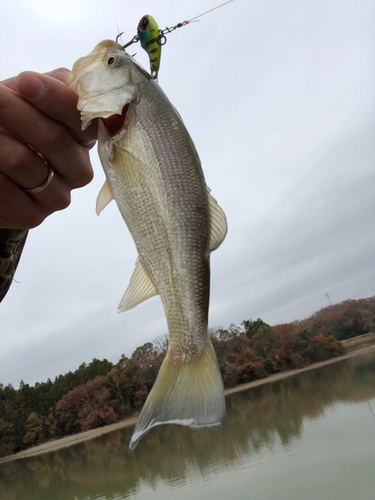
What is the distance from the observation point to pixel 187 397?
141 cm

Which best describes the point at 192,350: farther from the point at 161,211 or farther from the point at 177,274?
the point at 161,211

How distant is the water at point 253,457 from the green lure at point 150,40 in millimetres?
18761

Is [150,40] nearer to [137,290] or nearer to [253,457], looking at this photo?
[137,290]

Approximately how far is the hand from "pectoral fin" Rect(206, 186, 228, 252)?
719 mm

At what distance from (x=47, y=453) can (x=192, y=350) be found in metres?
55.1

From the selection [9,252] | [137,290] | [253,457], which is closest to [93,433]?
[253,457]

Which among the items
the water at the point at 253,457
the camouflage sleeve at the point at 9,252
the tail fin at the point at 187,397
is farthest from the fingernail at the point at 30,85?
the water at the point at 253,457

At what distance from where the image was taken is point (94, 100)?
167cm

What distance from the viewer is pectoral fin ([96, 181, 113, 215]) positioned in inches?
69.3

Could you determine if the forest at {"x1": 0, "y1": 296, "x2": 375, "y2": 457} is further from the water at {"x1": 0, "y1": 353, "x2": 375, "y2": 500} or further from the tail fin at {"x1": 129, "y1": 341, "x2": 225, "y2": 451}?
the tail fin at {"x1": 129, "y1": 341, "x2": 225, "y2": 451}

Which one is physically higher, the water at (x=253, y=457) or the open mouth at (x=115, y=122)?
the open mouth at (x=115, y=122)

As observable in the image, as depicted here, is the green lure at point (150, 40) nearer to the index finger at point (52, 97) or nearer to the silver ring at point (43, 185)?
the index finger at point (52, 97)

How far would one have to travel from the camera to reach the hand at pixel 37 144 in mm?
1632

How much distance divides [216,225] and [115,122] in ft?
2.21
